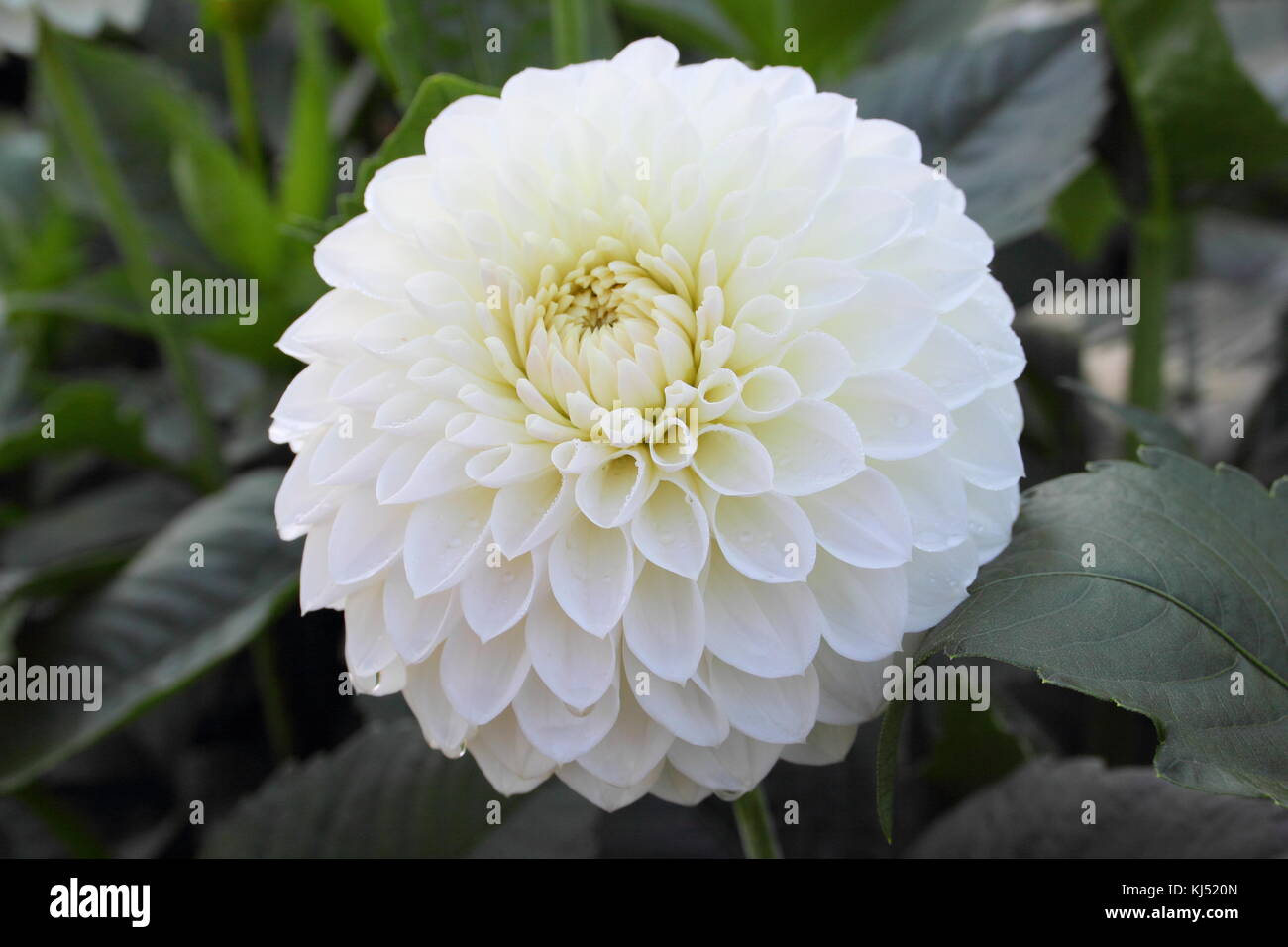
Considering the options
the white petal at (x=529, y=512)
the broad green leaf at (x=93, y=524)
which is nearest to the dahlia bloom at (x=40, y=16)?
the broad green leaf at (x=93, y=524)

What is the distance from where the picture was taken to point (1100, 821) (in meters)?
0.51

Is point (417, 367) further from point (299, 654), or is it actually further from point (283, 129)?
point (283, 129)

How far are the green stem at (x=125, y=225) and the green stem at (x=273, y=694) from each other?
0.50 feet

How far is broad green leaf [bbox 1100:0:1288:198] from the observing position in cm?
67

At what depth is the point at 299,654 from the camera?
76 cm

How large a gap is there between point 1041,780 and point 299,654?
484 mm

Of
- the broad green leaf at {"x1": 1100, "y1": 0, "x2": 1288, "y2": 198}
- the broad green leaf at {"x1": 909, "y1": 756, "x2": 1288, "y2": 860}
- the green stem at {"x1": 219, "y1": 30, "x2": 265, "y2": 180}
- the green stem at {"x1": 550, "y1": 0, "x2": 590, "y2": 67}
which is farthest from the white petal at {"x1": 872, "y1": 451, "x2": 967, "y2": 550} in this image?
the green stem at {"x1": 219, "y1": 30, "x2": 265, "y2": 180}

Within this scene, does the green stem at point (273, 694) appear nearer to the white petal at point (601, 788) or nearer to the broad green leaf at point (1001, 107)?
the white petal at point (601, 788)

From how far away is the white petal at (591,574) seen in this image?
0.36 metres

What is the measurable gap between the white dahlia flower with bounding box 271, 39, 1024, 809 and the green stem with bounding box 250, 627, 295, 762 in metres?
0.33

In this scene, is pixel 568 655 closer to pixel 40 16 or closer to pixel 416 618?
pixel 416 618

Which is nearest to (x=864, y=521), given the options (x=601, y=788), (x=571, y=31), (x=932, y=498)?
(x=932, y=498)
